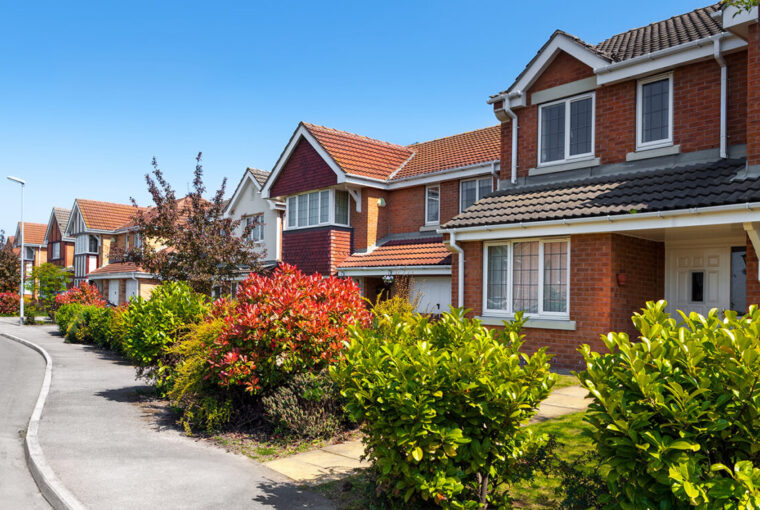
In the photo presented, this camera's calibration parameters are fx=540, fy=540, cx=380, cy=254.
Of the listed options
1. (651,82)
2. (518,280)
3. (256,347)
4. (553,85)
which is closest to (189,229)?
(256,347)

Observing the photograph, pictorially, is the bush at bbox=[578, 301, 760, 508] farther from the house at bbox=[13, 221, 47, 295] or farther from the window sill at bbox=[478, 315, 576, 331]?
the house at bbox=[13, 221, 47, 295]

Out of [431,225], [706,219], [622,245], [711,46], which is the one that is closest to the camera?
A: [706,219]

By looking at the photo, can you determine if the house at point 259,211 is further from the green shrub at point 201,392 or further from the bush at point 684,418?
the bush at point 684,418

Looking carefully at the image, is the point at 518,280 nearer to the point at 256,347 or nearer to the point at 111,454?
the point at 256,347

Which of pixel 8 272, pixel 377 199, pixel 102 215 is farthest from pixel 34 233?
pixel 377 199

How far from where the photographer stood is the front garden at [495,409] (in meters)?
3.23

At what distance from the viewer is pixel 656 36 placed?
1338 centimetres

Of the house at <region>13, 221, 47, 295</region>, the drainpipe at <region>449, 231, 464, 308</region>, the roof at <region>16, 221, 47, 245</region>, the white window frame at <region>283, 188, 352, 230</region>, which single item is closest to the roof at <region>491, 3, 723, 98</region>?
the drainpipe at <region>449, 231, 464, 308</region>

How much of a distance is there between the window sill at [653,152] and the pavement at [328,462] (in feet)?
21.0

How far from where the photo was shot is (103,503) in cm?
559

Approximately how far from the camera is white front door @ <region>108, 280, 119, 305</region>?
38.4 m

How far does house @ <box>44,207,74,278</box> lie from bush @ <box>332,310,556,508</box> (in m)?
51.7

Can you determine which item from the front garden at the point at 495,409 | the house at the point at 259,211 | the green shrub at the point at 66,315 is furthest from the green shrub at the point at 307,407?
the green shrub at the point at 66,315

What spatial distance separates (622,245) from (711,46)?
4254 millimetres
